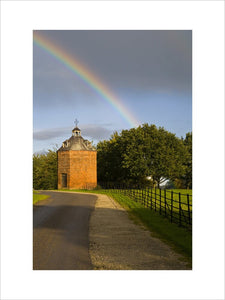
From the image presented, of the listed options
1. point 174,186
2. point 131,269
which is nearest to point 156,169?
point 174,186

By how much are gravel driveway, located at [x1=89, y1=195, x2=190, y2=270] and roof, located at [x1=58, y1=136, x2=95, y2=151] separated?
1706 inches

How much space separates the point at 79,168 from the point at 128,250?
1840 inches

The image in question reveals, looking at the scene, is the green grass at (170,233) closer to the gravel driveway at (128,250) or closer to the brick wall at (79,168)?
the gravel driveway at (128,250)

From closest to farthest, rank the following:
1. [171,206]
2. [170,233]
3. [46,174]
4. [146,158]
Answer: [170,233], [171,206], [146,158], [46,174]

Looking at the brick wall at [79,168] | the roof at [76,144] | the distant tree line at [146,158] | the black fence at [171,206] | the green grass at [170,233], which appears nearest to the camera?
the green grass at [170,233]

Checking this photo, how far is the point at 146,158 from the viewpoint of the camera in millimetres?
52562

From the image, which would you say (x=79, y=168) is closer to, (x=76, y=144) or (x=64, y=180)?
(x=64, y=180)

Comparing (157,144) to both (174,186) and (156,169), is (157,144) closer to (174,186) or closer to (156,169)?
(156,169)

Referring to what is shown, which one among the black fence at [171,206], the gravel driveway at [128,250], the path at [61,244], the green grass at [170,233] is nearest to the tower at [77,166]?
the black fence at [171,206]

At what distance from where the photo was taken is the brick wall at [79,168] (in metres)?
55.2

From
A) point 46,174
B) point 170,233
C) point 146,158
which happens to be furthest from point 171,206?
point 46,174

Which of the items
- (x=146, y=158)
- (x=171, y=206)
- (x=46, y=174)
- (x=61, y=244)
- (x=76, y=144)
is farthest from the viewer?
(x=46, y=174)

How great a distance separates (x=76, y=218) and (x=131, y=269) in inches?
360
